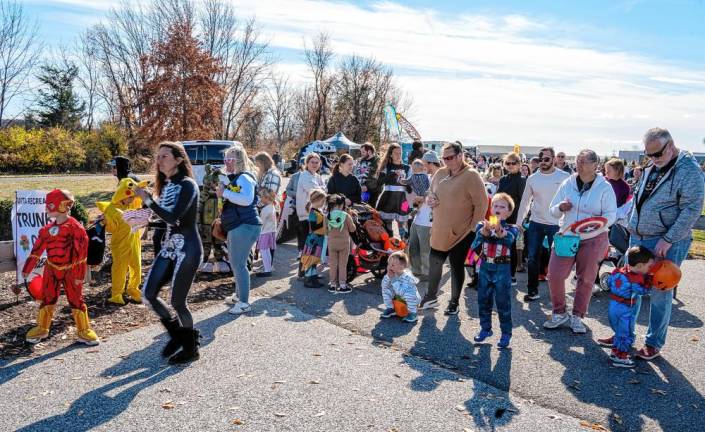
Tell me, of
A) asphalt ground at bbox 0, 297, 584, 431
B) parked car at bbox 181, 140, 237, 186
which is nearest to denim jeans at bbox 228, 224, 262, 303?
asphalt ground at bbox 0, 297, 584, 431

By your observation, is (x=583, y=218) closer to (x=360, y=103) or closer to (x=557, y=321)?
(x=557, y=321)

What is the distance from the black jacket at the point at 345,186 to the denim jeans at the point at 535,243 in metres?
2.80

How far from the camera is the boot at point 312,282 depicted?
7.28m

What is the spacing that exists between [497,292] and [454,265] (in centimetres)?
99

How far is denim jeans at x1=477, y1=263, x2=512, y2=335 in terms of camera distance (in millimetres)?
4996

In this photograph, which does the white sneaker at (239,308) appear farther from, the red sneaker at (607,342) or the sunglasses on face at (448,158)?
the red sneaker at (607,342)

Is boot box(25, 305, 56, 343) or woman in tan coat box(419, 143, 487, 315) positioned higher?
woman in tan coat box(419, 143, 487, 315)

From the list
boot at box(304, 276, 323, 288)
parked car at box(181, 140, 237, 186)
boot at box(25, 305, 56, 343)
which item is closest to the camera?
boot at box(25, 305, 56, 343)

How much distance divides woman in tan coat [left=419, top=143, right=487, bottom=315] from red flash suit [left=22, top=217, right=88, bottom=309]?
3808mm

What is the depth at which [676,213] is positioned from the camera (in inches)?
175

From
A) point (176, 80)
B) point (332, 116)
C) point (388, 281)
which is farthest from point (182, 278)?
point (332, 116)

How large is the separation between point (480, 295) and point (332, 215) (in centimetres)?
251

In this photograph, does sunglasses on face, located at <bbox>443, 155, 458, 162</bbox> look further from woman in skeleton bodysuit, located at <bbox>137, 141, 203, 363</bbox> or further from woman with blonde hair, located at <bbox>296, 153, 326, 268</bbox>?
woman with blonde hair, located at <bbox>296, 153, 326, 268</bbox>

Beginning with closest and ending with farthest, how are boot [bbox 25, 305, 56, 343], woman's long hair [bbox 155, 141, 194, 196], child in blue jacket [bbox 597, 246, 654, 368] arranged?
woman's long hair [bbox 155, 141, 194, 196]
child in blue jacket [bbox 597, 246, 654, 368]
boot [bbox 25, 305, 56, 343]
